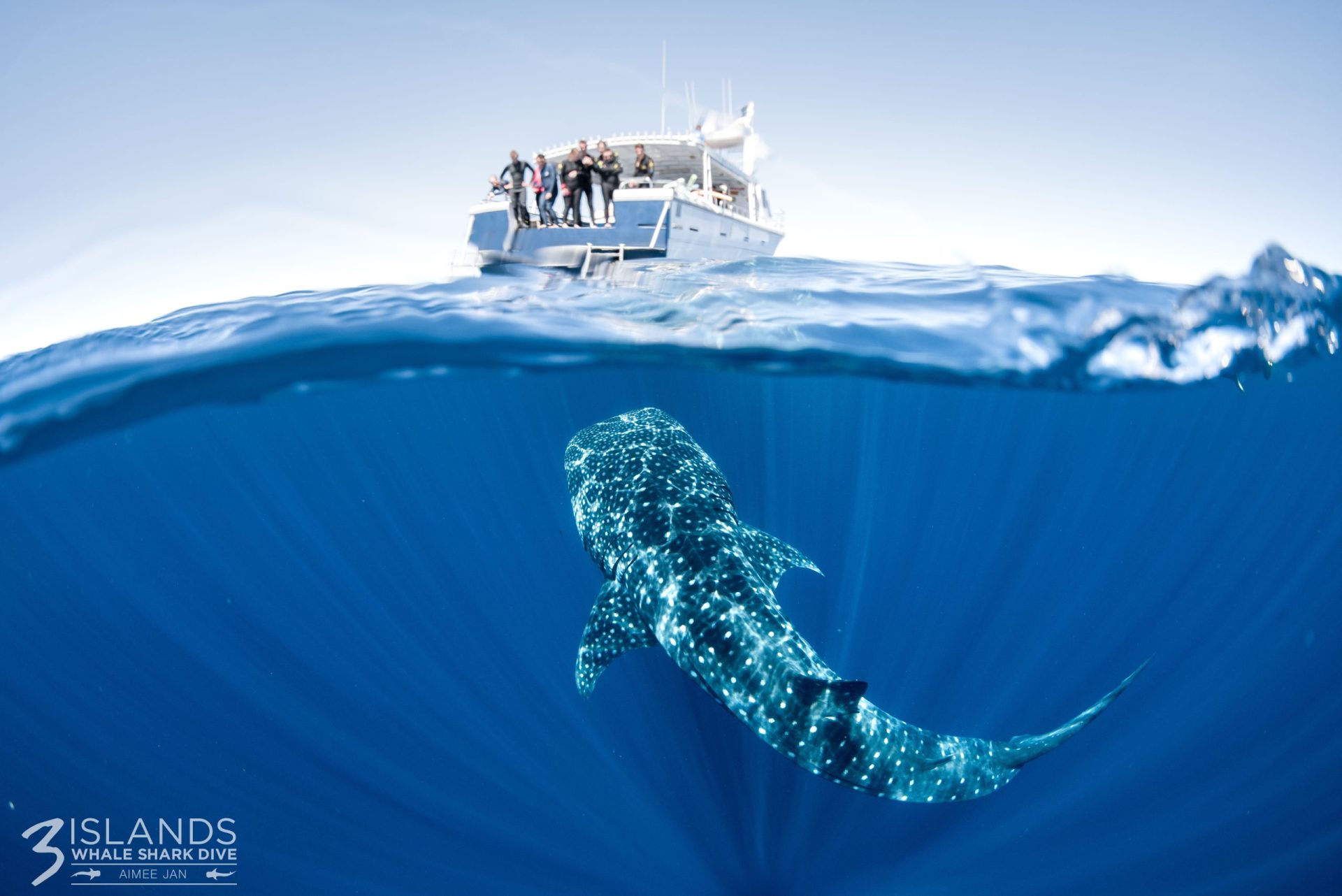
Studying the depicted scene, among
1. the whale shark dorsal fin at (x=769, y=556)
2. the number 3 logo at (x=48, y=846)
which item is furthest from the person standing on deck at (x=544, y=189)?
the number 3 logo at (x=48, y=846)

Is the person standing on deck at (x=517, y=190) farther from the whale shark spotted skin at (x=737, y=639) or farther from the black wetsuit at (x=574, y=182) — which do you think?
the whale shark spotted skin at (x=737, y=639)

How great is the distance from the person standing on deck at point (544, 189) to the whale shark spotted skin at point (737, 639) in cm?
928

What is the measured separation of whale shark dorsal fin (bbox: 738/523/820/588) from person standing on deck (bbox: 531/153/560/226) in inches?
418

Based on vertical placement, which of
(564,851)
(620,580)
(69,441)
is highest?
(69,441)

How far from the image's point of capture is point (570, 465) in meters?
7.11

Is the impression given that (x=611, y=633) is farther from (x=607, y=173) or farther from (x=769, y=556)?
(x=607, y=173)

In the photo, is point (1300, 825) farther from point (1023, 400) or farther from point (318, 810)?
point (318, 810)

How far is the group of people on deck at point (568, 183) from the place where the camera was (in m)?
12.4

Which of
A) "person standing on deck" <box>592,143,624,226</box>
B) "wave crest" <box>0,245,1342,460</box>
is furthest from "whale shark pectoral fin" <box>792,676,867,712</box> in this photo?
"person standing on deck" <box>592,143,624,226</box>

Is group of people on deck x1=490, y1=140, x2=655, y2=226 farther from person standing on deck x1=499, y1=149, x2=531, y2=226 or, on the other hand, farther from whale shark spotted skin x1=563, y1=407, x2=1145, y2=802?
whale shark spotted skin x1=563, y1=407, x2=1145, y2=802

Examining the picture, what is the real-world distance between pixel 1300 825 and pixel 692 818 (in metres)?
11.2

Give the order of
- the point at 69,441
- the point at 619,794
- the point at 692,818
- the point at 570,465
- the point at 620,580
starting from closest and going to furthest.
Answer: the point at 620,580, the point at 570,465, the point at 692,818, the point at 619,794, the point at 69,441

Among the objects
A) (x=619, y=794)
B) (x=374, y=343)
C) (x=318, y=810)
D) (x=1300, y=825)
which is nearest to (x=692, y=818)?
(x=619, y=794)

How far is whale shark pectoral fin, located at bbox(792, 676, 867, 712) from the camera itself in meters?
3.64
